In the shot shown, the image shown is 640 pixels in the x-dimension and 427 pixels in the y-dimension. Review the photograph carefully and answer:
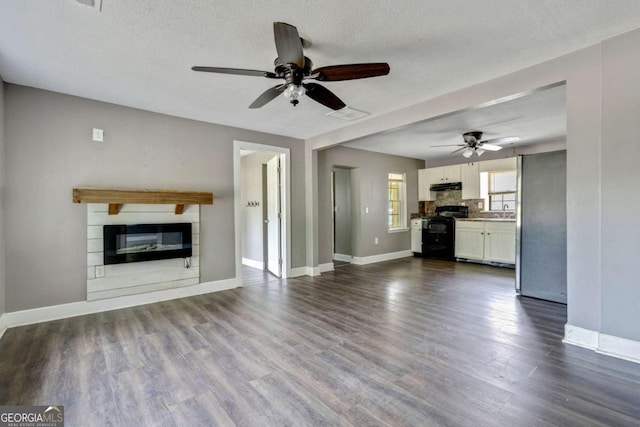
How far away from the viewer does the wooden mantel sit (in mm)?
3232

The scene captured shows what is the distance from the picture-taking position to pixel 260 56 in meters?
2.49

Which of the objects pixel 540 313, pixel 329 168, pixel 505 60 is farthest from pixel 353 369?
pixel 329 168

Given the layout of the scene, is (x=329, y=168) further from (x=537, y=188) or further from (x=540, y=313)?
(x=540, y=313)

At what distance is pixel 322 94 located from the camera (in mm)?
2502

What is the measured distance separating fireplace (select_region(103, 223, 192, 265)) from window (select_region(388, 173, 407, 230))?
15.9 feet

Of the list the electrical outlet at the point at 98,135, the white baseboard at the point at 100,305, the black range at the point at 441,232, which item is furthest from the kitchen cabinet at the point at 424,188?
the electrical outlet at the point at 98,135

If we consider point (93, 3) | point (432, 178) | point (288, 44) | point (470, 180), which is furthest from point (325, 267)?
point (93, 3)

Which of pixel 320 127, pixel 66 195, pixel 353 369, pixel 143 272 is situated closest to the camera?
pixel 353 369

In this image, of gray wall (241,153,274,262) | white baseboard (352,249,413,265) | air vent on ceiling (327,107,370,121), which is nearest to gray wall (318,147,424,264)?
white baseboard (352,249,413,265)

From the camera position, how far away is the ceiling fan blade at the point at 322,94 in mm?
2367

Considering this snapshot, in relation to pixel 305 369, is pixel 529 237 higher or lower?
higher

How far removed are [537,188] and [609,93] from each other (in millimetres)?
1726

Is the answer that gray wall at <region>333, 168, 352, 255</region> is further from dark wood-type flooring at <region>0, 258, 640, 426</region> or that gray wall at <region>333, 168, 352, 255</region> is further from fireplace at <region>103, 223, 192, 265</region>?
fireplace at <region>103, 223, 192, 265</region>

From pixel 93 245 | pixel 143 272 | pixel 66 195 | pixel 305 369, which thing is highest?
pixel 66 195
